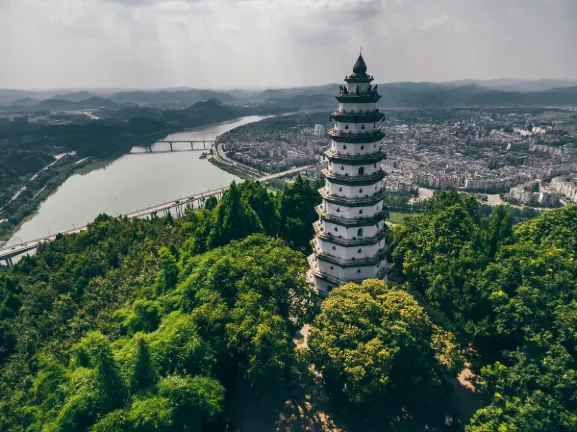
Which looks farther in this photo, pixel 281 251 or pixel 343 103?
pixel 281 251

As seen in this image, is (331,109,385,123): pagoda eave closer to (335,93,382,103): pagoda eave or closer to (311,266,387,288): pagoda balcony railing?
(335,93,382,103): pagoda eave

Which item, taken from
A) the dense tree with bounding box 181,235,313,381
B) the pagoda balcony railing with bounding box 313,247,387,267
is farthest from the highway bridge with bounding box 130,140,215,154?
the pagoda balcony railing with bounding box 313,247,387,267

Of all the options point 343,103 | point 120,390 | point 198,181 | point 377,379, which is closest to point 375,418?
point 377,379

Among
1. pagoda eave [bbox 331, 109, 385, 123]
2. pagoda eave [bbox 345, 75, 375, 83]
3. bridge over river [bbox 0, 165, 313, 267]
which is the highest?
pagoda eave [bbox 345, 75, 375, 83]

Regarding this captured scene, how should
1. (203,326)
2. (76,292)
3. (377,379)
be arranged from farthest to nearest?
(76,292) → (203,326) → (377,379)

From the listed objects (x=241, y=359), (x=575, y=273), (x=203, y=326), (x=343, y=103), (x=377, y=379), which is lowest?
(x=241, y=359)

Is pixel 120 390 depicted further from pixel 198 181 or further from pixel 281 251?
pixel 198 181

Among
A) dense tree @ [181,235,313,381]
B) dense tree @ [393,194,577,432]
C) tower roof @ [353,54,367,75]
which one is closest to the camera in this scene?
dense tree @ [393,194,577,432]
